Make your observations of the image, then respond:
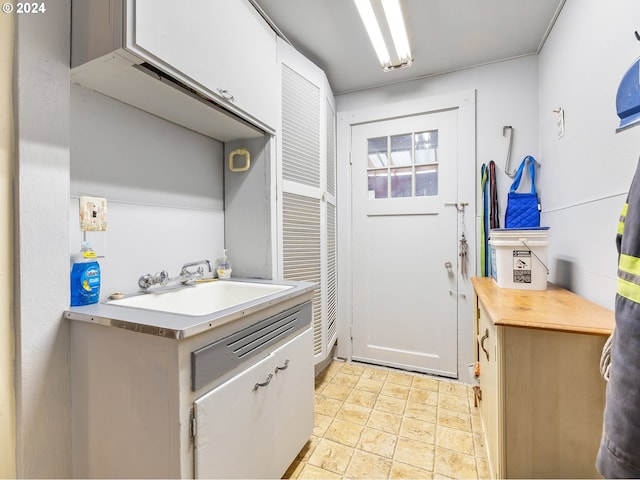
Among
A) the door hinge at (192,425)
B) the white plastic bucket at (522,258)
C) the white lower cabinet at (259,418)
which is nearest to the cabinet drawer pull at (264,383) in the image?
the white lower cabinet at (259,418)

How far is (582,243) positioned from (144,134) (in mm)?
2318

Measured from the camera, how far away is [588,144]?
137 cm

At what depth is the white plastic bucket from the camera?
4.97ft

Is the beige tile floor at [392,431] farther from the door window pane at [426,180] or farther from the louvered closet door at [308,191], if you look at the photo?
the door window pane at [426,180]

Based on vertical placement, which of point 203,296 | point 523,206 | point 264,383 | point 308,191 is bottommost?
point 264,383

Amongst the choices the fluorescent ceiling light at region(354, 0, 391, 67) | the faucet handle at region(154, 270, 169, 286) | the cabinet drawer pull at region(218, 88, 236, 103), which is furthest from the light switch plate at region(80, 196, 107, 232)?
the fluorescent ceiling light at region(354, 0, 391, 67)

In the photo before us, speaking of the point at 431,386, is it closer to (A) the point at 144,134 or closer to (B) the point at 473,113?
(B) the point at 473,113

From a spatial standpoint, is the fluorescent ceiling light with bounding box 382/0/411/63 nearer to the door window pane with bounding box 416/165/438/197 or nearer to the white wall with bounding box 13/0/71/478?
the door window pane with bounding box 416/165/438/197

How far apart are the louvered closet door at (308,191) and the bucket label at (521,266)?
1277 mm

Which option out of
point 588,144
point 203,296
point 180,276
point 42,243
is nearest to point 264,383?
point 203,296

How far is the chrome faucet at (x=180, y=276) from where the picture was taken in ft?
4.39

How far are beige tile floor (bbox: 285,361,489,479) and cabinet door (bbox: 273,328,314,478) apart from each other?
0.52ft

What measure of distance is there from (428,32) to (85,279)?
243cm

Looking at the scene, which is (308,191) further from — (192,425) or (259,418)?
(192,425)
